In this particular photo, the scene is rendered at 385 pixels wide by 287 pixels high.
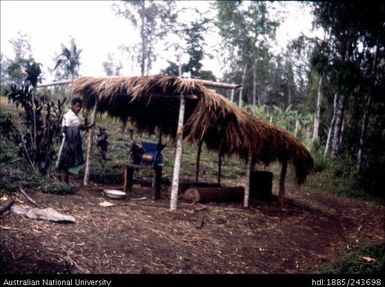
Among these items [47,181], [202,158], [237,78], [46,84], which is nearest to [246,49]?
[237,78]

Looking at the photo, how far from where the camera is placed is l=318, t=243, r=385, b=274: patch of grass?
475 centimetres

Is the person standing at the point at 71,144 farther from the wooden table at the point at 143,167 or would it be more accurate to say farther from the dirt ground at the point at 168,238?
the wooden table at the point at 143,167

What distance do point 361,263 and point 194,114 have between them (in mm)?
3809

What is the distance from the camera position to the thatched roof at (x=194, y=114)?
712cm

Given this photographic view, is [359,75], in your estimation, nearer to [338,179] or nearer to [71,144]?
[338,179]

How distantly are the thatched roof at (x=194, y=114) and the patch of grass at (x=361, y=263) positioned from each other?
3062 millimetres

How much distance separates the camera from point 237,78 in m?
31.9

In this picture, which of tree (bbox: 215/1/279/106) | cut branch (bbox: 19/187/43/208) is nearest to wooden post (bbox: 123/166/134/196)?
cut branch (bbox: 19/187/43/208)

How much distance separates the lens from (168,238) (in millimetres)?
5598

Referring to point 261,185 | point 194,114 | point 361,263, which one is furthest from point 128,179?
point 361,263

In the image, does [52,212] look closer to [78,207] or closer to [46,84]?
[78,207]

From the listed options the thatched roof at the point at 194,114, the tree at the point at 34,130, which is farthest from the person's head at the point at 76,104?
the thatched roof at the point at 194,114

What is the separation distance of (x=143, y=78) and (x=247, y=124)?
2.35 meters

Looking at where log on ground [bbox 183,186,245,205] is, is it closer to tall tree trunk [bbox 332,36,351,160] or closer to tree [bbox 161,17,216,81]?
tall tree trunk [bbox 332,36,351,160]
